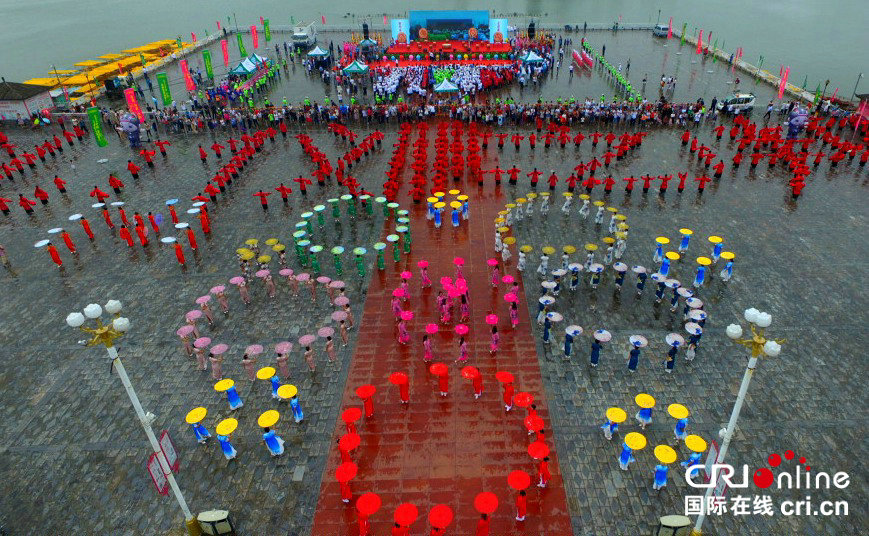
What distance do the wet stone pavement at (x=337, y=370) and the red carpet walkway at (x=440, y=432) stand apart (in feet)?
1.49

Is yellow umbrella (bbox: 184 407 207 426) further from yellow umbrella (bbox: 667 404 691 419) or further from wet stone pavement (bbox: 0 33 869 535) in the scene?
yellow umbrella (bbox: 667 404 691 419)

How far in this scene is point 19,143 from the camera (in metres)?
33.7

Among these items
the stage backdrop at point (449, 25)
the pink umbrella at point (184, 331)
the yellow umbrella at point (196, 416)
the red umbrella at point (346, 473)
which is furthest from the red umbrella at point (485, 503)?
the stage backdrop at point (449, 25)

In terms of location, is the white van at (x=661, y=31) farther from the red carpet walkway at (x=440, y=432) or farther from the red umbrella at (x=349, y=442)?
the red umbrella at (x=349, y=442)

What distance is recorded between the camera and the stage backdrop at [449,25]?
54688 mm

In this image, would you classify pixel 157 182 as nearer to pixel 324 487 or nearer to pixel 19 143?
pixel 19 143

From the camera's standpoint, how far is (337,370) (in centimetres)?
1516

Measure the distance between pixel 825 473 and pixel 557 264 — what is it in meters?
10.3

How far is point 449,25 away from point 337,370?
50.0 metres

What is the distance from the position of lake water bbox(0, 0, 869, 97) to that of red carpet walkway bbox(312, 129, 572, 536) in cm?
4877

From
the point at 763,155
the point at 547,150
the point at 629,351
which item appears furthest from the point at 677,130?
the point at 629,351

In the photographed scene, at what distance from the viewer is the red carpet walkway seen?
11273 mm

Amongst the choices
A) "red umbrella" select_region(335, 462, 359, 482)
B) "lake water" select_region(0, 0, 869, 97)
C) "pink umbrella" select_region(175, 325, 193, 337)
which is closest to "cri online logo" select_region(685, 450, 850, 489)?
"red umbrella" select_region(335, 462, 359, 482)

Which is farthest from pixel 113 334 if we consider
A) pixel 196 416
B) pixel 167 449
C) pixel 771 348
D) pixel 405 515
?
pixel 771 348
